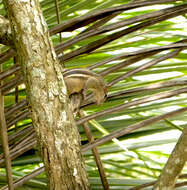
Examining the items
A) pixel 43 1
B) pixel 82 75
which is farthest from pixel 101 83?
pixel 43 1

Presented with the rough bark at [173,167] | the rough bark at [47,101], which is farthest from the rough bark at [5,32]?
the rough bark at [173,167]

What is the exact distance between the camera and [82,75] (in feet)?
2.14

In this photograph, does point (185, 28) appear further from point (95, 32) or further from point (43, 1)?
point (95, 32)

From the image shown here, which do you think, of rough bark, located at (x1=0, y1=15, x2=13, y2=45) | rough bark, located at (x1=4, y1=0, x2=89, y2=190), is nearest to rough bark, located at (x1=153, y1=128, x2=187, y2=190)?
rough bark, located at (x1=4, y1=0, x2=89, y2=190)

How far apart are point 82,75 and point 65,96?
136 mm

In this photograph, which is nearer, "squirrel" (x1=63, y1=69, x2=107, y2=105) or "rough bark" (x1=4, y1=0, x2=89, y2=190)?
"rough bark" (x1=4, y1=0, x2=89, y2=190)

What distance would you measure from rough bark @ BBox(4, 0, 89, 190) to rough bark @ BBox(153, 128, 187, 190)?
0.30ft

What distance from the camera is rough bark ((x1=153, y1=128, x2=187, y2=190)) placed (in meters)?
0.51

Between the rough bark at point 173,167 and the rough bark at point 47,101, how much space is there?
9cm

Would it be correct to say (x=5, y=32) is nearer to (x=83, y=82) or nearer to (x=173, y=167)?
(x=83, y=82)

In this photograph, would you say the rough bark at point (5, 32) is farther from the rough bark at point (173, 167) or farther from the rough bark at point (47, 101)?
the rough bark at point (173, 167)

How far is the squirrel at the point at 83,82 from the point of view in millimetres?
631

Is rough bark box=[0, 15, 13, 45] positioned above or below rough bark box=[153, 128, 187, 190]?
above

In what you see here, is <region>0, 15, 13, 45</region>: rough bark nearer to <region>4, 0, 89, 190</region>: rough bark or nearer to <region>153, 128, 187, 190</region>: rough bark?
<region>4, 0, 89, 190</region>: rough bark
